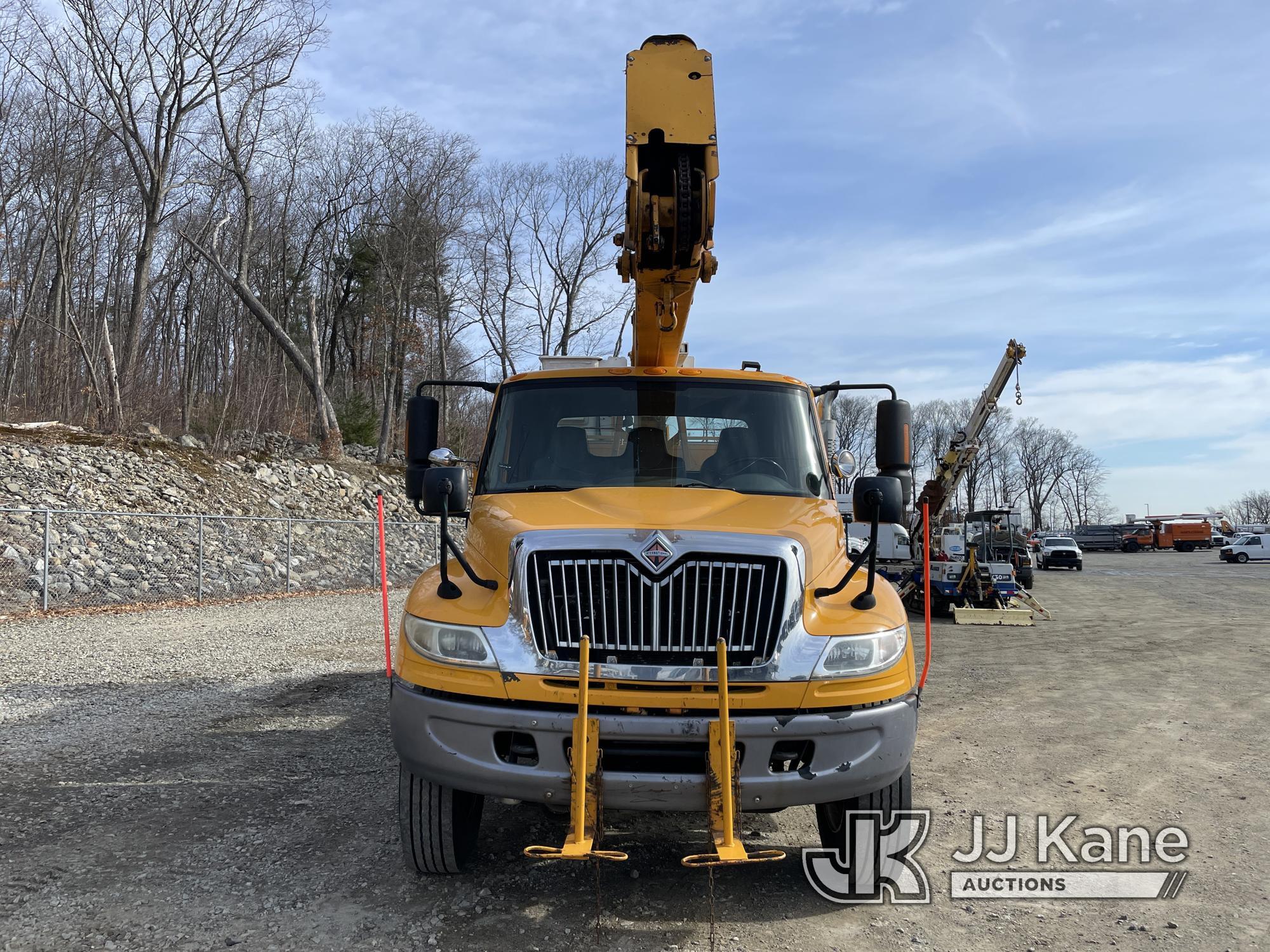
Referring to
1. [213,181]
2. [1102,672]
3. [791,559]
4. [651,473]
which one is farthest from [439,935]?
[213,181]

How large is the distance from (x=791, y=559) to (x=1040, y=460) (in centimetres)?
11303

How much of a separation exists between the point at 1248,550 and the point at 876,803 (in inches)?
2067

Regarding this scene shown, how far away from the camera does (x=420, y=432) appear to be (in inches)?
196

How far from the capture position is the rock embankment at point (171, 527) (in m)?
13.8

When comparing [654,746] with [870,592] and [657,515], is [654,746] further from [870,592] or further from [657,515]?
[870,592]

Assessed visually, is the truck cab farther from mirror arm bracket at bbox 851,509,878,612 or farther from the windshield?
the windshield

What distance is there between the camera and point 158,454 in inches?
756

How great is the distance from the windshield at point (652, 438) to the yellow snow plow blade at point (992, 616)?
1244cm

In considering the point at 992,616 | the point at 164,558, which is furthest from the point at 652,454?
the point at 164,558

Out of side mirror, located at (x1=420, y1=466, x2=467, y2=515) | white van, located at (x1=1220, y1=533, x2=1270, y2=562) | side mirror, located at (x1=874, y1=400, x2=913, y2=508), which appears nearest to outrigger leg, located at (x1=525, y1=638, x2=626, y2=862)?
side mirror, located at (x1=420, y1=466, x2=467, y2=515)

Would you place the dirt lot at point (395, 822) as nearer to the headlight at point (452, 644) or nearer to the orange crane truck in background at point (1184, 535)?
the headlight at point (452, 644)

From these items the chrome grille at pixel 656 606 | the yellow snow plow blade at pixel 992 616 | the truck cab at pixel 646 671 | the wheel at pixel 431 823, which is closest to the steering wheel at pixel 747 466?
the truck cab at pixel 646 671

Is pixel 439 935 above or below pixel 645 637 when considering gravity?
below

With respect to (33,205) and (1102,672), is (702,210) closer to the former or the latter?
(1102,672)
